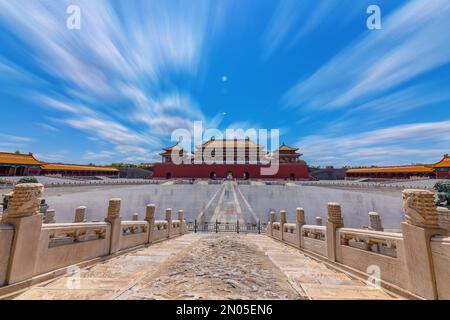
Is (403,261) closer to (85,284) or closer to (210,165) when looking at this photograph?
(85,284)

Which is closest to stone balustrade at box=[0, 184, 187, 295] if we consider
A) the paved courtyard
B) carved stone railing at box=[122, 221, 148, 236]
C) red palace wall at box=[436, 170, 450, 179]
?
carved stone railing at box=[122, 221, 148, 236]

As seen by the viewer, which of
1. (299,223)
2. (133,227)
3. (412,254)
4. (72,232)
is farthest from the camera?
(299,223)

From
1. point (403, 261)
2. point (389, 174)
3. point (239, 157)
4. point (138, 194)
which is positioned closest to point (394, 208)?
point (403, 261)

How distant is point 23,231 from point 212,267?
108 inches

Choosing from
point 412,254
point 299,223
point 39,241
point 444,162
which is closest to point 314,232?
point 299,223

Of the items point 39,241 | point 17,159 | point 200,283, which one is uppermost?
point 17,159

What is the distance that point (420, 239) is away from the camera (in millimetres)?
2322

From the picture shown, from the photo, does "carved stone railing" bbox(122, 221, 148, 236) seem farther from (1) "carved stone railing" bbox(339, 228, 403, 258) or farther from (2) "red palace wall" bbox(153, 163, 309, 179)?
(2) "red palace wall" bbox(153, 163, 309, 179)

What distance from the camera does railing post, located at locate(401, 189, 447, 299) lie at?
2.24 m

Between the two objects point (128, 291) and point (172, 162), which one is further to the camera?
point (172, 162)

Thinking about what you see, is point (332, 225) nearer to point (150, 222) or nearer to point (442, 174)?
point (150, 222)

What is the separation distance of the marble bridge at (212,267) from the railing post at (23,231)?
1cm

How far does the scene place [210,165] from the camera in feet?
117
